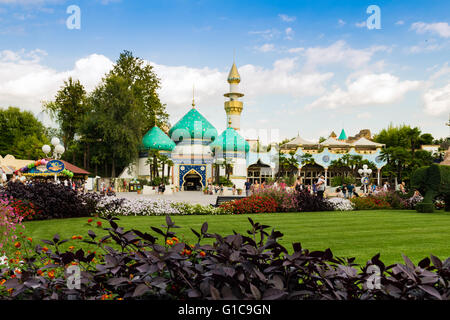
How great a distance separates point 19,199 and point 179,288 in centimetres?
1176

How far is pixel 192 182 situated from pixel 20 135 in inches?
1027

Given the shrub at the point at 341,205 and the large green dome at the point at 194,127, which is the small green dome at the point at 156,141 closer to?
the large green dome at the point at 194,127

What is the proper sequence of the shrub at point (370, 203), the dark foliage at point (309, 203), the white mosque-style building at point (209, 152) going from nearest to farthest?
the dark foliage at point (309, 203) → the shrub at point (370, 203) → the white mosque-style building at point (209, 152)

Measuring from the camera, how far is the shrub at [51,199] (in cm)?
1230

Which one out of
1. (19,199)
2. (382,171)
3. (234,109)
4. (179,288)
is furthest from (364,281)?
(382,171)

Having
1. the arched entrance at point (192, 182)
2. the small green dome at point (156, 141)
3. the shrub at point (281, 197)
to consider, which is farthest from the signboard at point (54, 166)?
the arched entrance at point (192, 182)

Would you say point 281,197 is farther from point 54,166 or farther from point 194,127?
point 194,127

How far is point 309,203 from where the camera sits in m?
16.3

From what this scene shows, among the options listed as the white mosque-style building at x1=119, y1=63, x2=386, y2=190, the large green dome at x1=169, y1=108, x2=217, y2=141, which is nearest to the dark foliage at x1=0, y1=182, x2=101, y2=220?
the white mosque-style building at x1=119, y1=63, x2=386, y2=190

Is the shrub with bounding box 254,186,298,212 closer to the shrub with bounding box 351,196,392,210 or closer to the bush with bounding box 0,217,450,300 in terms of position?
the shrub with bounding box 351,196,392,210

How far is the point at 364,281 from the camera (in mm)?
2428

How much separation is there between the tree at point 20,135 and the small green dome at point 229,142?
2338cm

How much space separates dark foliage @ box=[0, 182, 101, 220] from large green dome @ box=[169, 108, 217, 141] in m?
29.1
